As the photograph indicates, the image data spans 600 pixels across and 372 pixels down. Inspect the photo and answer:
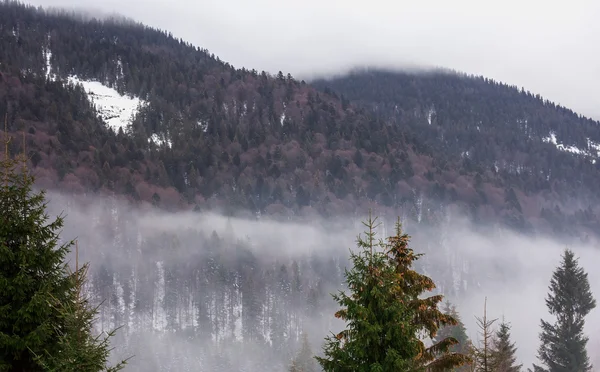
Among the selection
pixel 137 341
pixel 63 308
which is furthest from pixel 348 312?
pixel 137 341

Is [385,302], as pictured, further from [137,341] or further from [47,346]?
[137,341]

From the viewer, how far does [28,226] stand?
456 inches

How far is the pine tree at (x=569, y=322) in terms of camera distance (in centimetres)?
3103

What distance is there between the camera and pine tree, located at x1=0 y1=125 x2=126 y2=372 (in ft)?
36.1

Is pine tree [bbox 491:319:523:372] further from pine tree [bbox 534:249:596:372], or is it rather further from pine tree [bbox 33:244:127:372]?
pine tree [bbox 33:244:127:372]

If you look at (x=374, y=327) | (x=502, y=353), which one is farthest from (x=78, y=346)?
(x=502, y=353)

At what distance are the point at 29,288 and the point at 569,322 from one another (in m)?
29.8

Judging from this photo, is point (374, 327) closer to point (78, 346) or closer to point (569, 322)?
point (78, 346)

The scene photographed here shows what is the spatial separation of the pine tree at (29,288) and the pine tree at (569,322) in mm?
27496

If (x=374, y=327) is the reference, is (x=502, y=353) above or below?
below

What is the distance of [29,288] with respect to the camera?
11320mm

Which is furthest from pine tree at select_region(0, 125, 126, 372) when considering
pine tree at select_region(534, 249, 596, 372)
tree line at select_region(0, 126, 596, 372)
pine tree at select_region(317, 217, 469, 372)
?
pine tree at select_region(534, 249, 596, 372)

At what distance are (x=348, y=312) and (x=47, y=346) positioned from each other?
6.33 meters

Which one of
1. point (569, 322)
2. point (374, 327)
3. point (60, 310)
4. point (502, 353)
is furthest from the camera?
point (569, 322)
